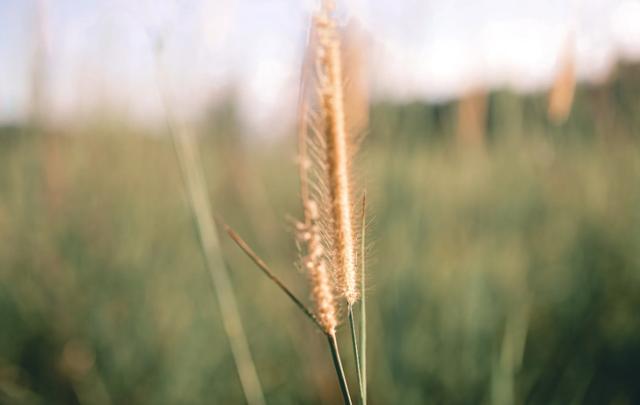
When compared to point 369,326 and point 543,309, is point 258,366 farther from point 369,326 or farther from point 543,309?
point 543,309

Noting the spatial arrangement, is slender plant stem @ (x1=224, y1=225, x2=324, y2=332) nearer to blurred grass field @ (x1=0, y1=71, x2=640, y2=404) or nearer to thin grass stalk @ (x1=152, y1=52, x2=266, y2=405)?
thin grass stalk @ (x1=152, y1=52, x2=266, y2=405)

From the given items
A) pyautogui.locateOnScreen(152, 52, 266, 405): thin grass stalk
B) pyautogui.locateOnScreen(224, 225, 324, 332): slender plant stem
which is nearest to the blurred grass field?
pyautogui.locateOnScreen(152, 52, 266, 405): thin grass stalk

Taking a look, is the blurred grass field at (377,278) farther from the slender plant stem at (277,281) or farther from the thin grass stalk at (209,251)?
the slender plant stem at (277,281)

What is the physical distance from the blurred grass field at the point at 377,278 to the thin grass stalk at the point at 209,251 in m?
0.53

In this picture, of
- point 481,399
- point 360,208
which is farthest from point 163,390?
point 360,208

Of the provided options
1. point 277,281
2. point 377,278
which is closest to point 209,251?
point 277,281

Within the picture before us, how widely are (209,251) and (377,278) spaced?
1046 mm

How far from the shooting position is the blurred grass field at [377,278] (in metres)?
1.26

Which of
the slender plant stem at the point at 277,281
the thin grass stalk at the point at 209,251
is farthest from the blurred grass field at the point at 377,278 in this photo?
the slender plant stem at the point at 277,281

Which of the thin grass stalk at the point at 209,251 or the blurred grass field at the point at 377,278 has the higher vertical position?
the thin grass stalk at the point at 209,251

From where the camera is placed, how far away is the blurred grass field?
4.12 ft

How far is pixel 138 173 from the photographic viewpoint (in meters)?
2.15

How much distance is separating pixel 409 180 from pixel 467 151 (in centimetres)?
54

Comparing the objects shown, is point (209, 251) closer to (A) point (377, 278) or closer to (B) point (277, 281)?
(B) point (277, 281)
